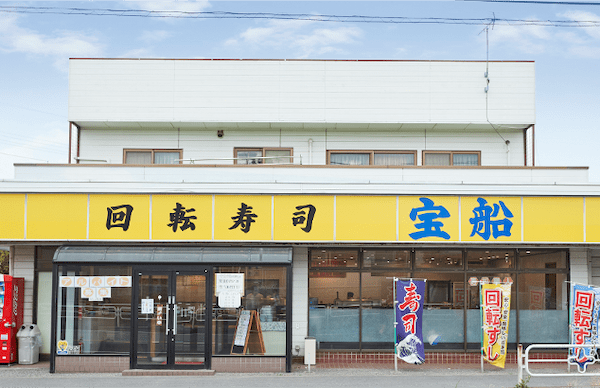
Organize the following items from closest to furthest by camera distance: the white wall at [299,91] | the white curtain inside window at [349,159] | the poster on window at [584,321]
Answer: the poster on window at [584,321], the white wall at [299,91], the white curtain inside window at [349,159]

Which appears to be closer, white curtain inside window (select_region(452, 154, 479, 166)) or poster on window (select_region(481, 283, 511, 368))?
poster on window (select_region(481, 283, 511, 368))

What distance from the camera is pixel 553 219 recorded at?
47.4ft

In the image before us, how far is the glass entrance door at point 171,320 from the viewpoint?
14125 millimetres

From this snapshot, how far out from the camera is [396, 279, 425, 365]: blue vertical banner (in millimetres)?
14406

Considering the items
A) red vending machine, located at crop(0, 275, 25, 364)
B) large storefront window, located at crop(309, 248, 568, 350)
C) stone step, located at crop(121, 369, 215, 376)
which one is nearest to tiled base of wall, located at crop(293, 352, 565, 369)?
large storefront window, located at crop(309, 248, 568, 350)

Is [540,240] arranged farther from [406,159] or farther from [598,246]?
[406,159]

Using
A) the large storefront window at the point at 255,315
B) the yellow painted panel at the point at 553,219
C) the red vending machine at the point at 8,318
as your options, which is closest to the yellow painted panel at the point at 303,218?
the large storefront window at the point at 255,315

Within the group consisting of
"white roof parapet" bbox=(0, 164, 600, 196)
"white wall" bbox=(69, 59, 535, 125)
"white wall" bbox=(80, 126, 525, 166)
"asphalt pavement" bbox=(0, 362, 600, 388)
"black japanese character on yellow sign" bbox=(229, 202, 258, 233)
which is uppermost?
"white wall" bbox=(69, 59, 535, 125)

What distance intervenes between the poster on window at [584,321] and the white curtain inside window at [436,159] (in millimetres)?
5473

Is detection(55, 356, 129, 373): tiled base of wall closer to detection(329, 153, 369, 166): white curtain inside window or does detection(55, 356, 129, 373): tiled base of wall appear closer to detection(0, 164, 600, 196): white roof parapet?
detection(0, 164, 600, 196): white roof parapet

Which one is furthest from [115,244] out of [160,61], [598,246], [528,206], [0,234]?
[598,246]

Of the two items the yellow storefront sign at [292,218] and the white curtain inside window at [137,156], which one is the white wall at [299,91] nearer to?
the white curtain inside window at [137,156]

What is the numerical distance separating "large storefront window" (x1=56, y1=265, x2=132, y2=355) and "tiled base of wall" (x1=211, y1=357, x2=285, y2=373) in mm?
2414

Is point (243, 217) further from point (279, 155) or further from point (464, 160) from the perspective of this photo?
point (464, 160)
